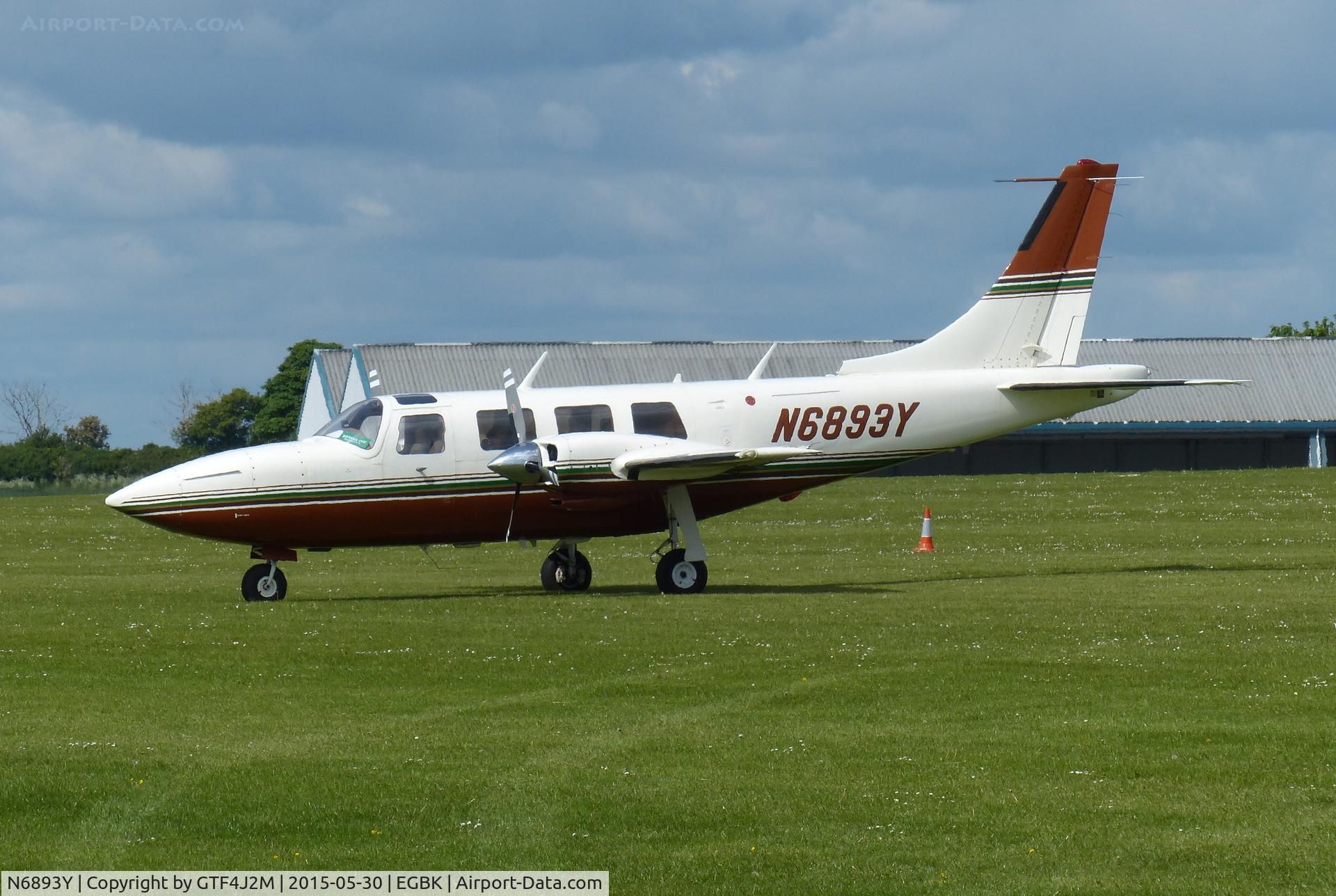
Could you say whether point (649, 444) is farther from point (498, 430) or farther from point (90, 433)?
point (90, 433)

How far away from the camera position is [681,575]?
2614 centimetres

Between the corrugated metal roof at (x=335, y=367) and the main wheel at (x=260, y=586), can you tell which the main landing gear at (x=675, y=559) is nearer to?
the main wheel at (x=260, y=586)

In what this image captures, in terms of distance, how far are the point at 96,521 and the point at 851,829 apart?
49446 millimetres

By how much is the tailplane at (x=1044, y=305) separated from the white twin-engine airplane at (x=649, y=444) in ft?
0.09

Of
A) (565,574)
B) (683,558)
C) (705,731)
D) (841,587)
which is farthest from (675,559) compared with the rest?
(705,731)

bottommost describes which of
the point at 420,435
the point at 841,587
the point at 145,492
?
the point at 841,587

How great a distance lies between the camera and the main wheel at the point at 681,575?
85.7ft

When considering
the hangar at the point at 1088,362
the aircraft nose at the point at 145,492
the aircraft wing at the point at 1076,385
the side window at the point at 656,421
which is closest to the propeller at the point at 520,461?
the side window at the point at 656,421

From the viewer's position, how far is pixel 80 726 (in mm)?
13898

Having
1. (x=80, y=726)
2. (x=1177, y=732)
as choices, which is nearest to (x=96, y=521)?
(x=80, y=726)

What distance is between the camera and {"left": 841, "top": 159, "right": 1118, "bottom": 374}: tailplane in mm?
28188

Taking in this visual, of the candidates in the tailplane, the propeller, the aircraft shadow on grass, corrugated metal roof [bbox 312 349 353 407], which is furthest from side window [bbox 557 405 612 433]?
corrugated metal roof [bbox 312 349 353 407]

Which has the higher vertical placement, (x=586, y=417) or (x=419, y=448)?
(x=586, y=417)

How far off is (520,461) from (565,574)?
3.53 metres
